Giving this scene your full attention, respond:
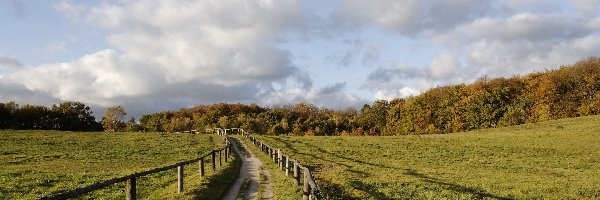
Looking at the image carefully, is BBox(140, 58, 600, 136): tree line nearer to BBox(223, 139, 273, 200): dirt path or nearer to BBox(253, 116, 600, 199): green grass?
BBox(253, 116, 600, 199): green grass

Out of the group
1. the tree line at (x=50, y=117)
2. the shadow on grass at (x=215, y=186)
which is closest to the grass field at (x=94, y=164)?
the shadow on grass at (x=215, y=186)

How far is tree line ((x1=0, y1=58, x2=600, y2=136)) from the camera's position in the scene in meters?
112

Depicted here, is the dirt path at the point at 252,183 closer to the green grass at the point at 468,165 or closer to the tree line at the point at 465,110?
the green grass at the point at 468,165

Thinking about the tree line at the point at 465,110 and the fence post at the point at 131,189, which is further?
the tree line at the point at 465,110

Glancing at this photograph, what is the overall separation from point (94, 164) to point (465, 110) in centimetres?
10871

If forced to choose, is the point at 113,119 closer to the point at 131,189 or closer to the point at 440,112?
the point at 440,112

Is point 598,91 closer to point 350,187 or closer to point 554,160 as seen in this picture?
point 554,160

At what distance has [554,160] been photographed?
47.5 meters

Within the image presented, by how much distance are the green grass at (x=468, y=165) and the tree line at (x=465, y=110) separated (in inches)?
1354

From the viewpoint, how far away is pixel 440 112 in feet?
447

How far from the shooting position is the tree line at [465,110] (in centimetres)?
11256

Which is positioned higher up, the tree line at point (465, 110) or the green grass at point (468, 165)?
the tree line at point (465, 110)

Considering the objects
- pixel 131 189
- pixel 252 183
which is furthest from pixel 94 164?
pixel 131 189

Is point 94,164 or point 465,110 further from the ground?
point 465,110
